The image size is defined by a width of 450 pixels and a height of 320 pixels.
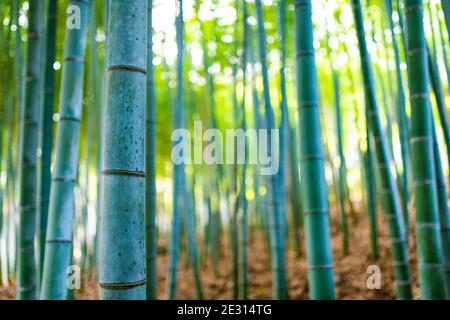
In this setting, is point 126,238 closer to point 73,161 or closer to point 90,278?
point 73,161

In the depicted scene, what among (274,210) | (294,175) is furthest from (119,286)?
(294,175)

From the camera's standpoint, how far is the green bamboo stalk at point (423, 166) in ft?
6.07

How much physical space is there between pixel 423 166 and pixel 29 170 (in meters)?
2.10

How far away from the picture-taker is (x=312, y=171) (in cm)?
177

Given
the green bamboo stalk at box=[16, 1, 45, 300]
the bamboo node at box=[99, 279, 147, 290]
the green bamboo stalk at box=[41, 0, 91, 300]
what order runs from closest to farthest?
the bamboo node at box=[99, 279, 147, 290] < the green bamboo stalk at box=[41, 0, 91, 300] < the green bamboo stalk at box=[16, 1, 45, 300]

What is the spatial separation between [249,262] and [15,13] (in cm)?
417

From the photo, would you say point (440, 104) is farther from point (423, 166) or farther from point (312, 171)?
point (312, 171)

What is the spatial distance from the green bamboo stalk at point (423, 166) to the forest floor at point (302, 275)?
77.4 inches

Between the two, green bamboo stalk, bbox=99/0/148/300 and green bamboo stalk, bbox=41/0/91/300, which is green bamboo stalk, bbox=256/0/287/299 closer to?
green bamboo stalk, bbox=41/0/91/300

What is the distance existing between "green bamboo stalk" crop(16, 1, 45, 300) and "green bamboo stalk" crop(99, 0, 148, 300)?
1.42 meters

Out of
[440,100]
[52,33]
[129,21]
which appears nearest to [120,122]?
[129,21]

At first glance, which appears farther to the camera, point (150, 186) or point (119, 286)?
point (150, 186)

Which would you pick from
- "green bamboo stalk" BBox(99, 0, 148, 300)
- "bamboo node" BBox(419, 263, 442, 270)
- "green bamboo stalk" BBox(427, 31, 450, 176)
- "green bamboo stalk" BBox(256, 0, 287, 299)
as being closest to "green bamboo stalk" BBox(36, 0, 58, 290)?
"green bamboo stalk" BBox(99, 0, 148, 300)

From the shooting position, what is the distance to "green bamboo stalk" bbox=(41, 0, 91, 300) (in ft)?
Result: 6.26
